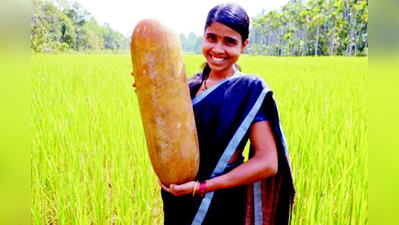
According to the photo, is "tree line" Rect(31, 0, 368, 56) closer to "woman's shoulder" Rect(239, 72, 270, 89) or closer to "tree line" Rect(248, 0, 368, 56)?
"tree line" Rect(248, 0, 368, 56)

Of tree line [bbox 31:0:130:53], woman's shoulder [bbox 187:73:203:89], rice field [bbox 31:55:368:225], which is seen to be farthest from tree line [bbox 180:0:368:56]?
woman's shoulder [bbox 187:73:203:89]

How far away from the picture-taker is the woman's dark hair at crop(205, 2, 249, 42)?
789mm

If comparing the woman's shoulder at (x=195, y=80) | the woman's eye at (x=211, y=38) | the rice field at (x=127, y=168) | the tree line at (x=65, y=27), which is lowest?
the rice field at (x=127, y=168)

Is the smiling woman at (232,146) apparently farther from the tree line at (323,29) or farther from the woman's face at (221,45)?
Result: the tree line at (323,29)

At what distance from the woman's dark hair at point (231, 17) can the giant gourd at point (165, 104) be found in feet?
0.48

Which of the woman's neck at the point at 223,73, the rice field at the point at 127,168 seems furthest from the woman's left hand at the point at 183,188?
the rice field at the point at 127,168

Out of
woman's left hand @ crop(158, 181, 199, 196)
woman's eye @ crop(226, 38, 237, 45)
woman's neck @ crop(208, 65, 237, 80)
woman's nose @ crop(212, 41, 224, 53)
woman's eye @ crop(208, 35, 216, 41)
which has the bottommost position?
woman's left hand @ crop(158, 181, 199, 196)

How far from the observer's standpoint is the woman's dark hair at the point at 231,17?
2.59ft

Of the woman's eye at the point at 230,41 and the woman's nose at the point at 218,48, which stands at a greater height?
the woman's eye at the point at 230,41

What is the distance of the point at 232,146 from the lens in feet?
2.71

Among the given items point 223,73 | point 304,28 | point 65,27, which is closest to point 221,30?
point 223,73

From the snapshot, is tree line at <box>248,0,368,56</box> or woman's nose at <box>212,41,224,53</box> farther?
tree line at <box>248,0,368,56</box>
